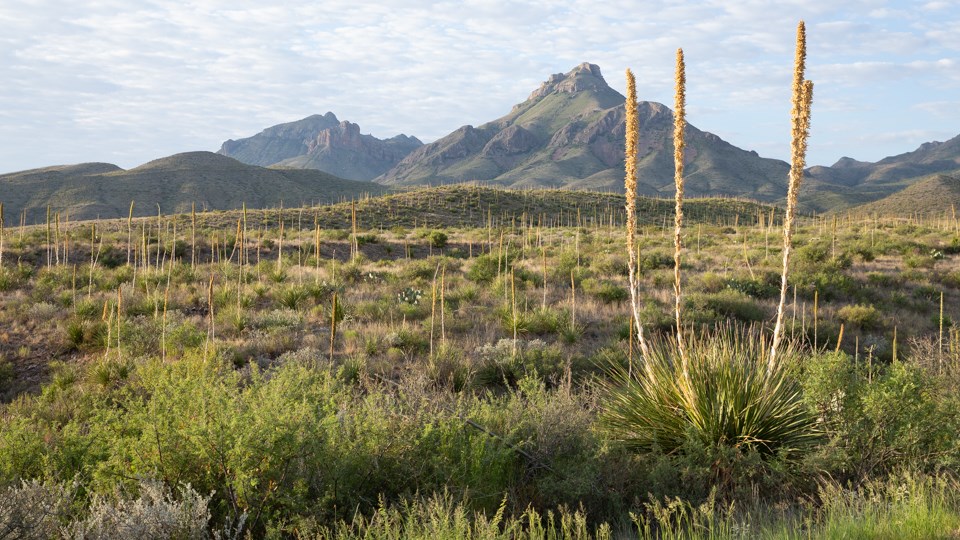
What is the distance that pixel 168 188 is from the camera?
82.3m

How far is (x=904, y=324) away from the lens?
13578 millimetres

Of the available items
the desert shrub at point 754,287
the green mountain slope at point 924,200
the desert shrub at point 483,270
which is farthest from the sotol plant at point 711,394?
the green mountain slope at point 924,200

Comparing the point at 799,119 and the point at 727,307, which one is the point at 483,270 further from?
the point at 799,119

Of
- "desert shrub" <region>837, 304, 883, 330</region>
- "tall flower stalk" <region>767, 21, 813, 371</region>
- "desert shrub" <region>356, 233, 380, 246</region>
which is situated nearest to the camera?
"tall flower stalk" <region>767, 21, 813, 371</region>

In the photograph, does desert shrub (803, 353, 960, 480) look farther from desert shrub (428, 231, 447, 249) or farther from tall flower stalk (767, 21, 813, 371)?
desert shrub (428, 231, 447, 249)

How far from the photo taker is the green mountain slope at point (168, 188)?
240ft

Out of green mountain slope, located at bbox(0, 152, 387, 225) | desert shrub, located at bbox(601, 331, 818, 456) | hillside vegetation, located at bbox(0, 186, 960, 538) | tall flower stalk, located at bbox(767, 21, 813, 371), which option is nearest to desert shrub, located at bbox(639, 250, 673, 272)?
hillside vegetation, located at bbox(0, 186, 960, 538)

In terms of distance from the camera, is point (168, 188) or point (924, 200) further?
point (168, 188)

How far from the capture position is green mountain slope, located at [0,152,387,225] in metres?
73.2

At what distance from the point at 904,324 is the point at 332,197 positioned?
8431cm

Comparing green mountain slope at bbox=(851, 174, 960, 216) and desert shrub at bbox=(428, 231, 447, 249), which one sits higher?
green mountain slope at bbox=(851, 174, 960, 216)

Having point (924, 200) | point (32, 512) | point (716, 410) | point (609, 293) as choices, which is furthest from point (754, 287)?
point (924, 200)

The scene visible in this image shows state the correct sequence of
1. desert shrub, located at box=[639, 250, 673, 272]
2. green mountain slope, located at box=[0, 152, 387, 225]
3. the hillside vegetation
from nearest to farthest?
the hillside vegetation → desert shrub, located at box=[639, 250, 673, 272] → green mountain slope, located at box=[0, 152, 387, 225]

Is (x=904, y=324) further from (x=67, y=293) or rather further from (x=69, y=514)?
(x=67, y=293)
